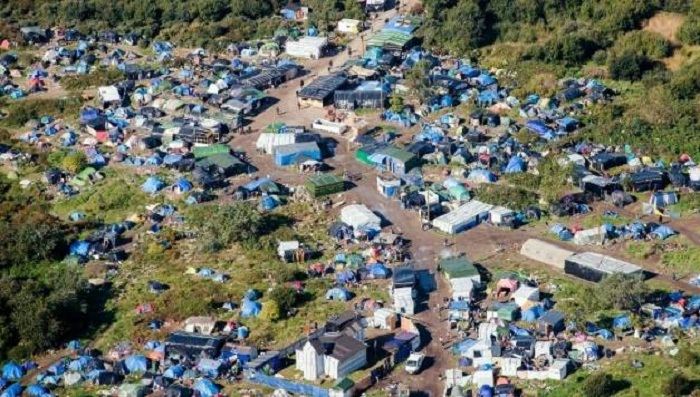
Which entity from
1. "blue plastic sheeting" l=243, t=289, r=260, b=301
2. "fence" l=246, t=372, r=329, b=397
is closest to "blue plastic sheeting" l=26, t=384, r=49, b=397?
"fence" l=246, t=372, r=329, b=397

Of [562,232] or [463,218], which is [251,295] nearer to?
[463,218]

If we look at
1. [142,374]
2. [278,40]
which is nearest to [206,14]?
[278,40]

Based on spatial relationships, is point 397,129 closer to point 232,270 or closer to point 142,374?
point 232,270

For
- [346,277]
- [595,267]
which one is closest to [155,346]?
[346,277]

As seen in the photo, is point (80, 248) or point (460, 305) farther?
point (80, 248)

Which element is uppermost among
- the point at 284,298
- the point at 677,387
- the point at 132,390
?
the point at 677,387

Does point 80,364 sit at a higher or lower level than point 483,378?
lower

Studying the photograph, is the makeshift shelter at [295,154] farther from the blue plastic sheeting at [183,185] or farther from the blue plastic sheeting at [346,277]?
the blue plastic sheeting at [346,277]

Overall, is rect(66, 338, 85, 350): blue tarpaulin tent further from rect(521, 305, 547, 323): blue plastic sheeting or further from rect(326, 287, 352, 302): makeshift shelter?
rect(521, 305, 547, 323): blue plastic sheeting

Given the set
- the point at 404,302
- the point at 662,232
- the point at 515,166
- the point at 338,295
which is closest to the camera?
the point at 404,302
